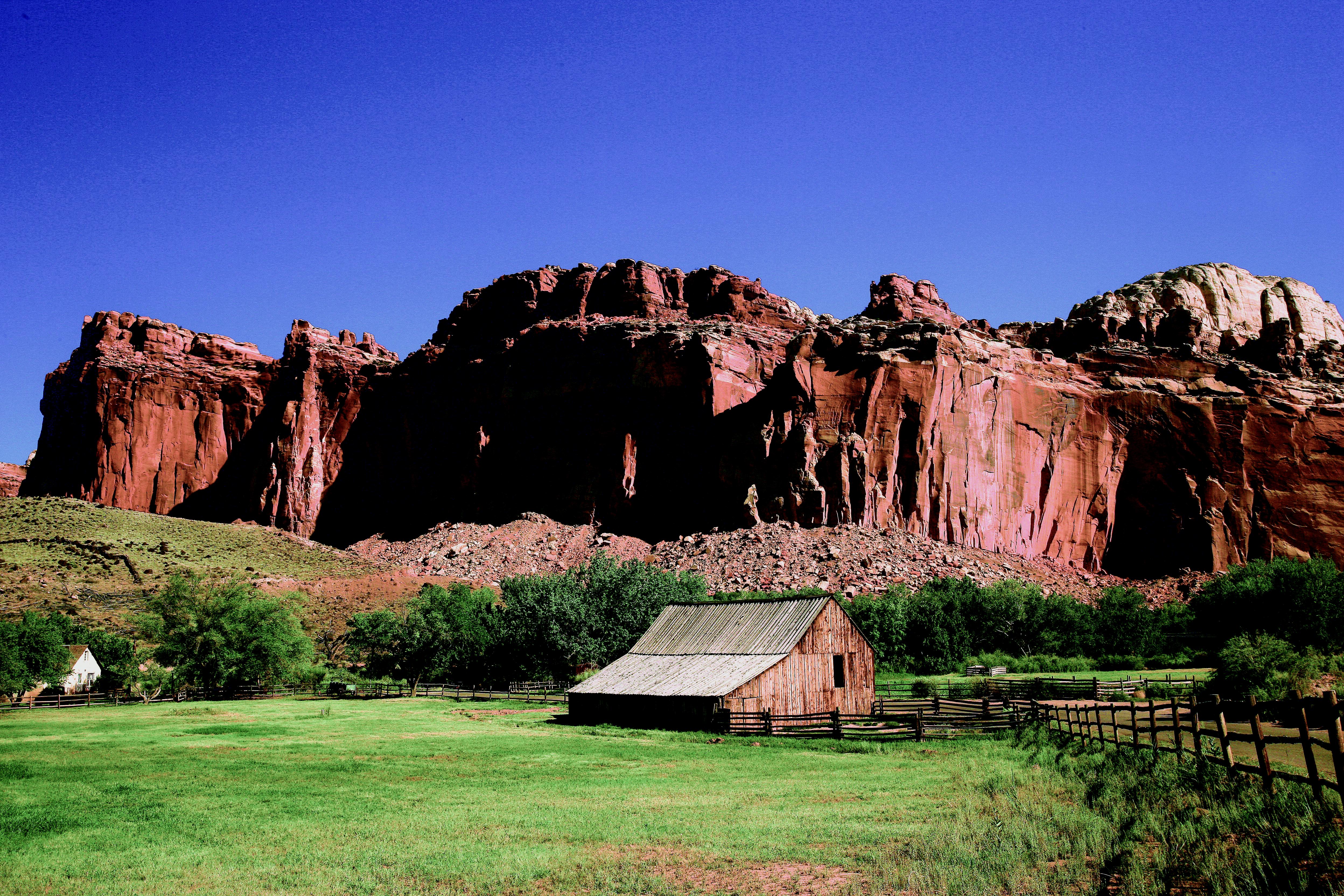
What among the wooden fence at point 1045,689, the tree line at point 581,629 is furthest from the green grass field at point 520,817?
the tree line at point 581,629

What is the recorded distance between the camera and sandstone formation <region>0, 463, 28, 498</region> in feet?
491

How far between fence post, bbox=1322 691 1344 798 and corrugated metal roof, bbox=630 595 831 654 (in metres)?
23.7

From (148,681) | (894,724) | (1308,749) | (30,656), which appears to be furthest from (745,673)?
(30,656)

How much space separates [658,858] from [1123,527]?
322 feet

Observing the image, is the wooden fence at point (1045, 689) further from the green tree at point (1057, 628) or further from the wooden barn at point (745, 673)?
the green tree at point (1057, 628)

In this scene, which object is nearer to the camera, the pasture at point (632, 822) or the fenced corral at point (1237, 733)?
the fenced corral at point (1237, 733)

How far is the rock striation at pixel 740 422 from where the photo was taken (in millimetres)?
91562

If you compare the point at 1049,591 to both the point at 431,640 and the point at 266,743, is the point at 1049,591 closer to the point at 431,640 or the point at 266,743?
the point at 431,640

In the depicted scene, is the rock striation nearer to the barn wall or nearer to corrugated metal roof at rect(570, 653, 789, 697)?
corrugated metal roof at rect(570, 653, 789, 697)

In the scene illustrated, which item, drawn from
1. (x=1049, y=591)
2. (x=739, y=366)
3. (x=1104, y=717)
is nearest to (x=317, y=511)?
(x=739, y=366)

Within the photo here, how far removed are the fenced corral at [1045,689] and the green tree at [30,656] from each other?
129 ft

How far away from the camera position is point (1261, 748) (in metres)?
13.5

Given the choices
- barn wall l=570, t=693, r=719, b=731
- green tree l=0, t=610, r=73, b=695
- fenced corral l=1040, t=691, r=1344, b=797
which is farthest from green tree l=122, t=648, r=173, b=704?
fenced corral l=1040, t=691, r=1344, b=797

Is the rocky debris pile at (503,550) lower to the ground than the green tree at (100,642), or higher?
higher
